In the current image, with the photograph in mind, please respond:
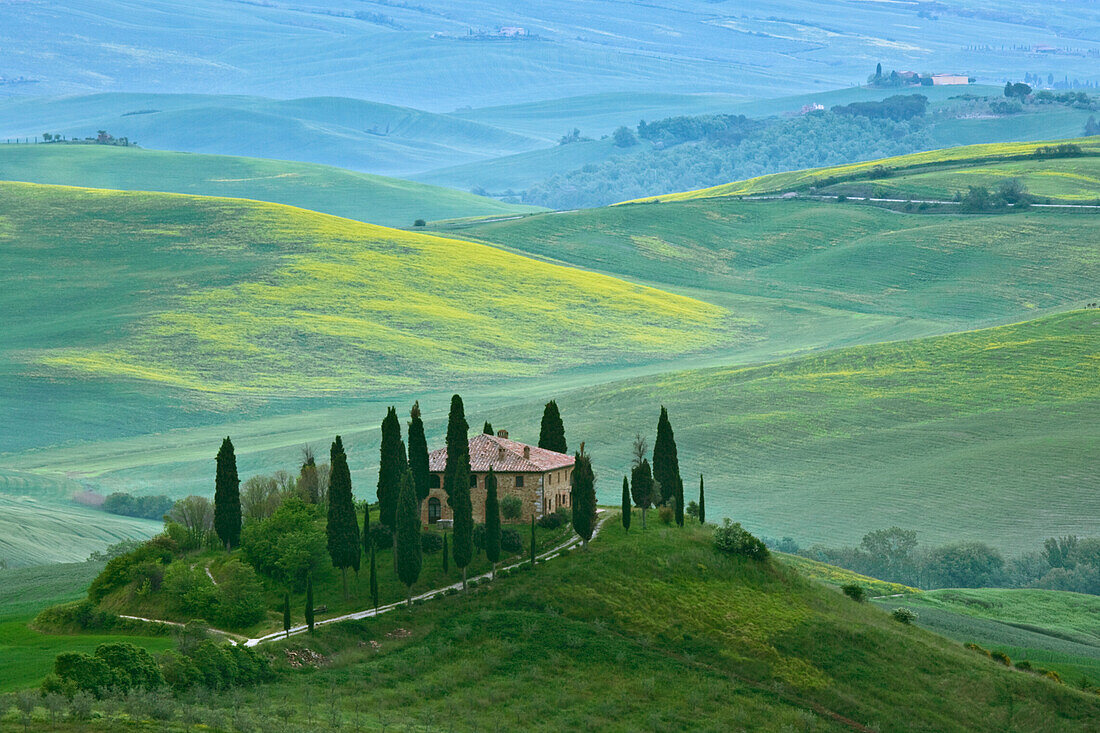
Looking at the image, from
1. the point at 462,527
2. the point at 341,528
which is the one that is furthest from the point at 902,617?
the point at 341,528

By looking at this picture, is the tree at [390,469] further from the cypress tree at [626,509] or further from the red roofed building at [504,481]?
the cypress tree at [626,509]

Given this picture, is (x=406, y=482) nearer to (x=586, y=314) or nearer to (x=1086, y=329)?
(x=1086, y=329)

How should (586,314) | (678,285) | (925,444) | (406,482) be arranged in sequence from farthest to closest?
(678,285)
(586,314)
(925,444)
(406,482)

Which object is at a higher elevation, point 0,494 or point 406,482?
point 406,482

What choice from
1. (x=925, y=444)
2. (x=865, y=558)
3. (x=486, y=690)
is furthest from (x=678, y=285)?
(x=486, y=690)

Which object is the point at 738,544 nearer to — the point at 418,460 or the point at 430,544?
the point at 430,544

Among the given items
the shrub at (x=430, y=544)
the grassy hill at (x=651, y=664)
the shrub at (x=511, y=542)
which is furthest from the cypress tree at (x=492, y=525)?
the shrub at (x=430, y=544)
